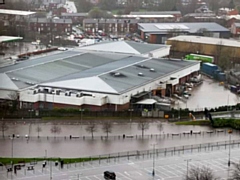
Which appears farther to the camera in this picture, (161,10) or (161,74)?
(161,10)

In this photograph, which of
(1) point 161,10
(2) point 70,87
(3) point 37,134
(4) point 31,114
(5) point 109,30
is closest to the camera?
(3) point 37,134

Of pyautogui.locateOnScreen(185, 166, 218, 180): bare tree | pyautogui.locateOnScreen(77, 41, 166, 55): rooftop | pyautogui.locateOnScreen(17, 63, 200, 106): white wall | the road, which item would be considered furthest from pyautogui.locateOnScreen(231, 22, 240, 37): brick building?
pyautogui.locateOnScreen(185, 166, 218, 180): bare tree

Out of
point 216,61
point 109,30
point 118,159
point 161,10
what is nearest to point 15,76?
point 118,159

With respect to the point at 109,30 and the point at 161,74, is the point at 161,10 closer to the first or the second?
the point at 109,30

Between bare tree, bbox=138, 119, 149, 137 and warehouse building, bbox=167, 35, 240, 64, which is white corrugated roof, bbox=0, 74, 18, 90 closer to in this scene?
bare tree, bbox=138, 119, 149, 137

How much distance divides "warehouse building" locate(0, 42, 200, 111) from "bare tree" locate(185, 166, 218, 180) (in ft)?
8.06

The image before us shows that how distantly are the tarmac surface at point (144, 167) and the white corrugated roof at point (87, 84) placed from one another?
199cm

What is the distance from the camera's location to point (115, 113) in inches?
285

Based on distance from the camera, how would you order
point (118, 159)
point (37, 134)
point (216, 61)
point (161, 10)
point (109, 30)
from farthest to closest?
1. point (161, 10)
2. point (109, 30)
3. point (216, 61)
4. point (37, 134)
5. point (118, 159)

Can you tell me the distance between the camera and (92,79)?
7.92m

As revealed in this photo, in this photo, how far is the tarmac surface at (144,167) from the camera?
4.97 metres

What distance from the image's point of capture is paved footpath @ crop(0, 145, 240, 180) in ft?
16.3

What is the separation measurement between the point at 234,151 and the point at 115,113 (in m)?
1.85

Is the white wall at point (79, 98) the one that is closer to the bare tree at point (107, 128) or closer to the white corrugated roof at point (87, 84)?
the white corrugated roof at point (87, 84)
